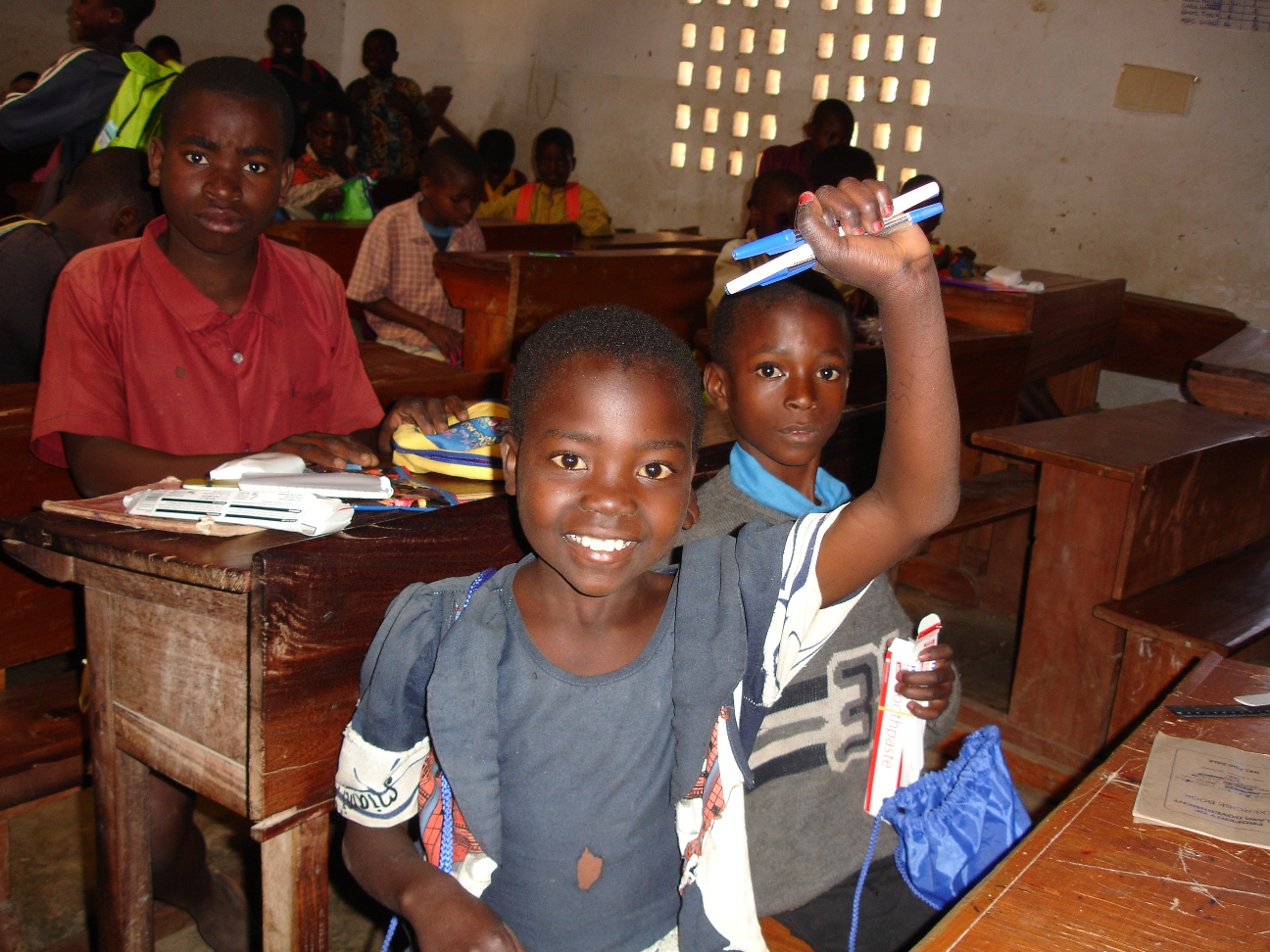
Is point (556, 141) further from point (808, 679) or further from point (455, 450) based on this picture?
point (808, 679)

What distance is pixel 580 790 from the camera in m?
1.13

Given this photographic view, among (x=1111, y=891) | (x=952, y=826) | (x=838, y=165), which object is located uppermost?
(x=838, y=165)

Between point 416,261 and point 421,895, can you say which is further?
point 416,261

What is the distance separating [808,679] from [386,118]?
7.20 meters

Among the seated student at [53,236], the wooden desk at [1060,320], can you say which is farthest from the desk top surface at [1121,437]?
the seated student at [53,236]

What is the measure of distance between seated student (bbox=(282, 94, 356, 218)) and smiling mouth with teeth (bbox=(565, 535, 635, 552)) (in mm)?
4570

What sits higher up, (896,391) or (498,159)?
(498,159)

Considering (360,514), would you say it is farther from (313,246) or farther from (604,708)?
(313,246)

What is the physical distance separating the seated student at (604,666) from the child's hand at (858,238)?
84 millimetres

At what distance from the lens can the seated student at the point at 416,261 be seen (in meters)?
4.00

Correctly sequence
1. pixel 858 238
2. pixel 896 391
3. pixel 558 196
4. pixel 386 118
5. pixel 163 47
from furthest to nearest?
pixel 163 47
pixel 386 118
pixel 558 196
pixel 896 391
pixel 858 238

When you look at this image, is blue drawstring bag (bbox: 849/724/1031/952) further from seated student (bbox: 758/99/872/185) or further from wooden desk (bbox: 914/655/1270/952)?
seated student (bbox: 758/99/872/185)

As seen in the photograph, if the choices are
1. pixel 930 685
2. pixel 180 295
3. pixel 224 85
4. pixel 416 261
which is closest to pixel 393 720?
pixel 930 685

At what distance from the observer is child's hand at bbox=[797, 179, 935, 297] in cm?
91
